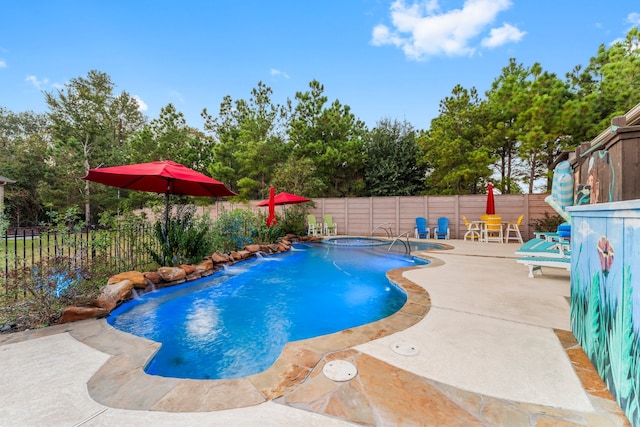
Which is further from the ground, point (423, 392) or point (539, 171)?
point (539, 171)

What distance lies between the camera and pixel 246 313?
12.7ft

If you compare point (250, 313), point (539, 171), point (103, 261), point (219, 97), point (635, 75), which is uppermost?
point (219, 97)

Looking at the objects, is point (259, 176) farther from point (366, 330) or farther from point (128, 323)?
point (366, 330)

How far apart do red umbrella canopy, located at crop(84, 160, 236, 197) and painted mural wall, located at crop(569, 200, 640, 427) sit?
5.06 meters

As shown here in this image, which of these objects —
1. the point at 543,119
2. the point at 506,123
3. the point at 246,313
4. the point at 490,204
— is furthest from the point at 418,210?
the point at 246,313

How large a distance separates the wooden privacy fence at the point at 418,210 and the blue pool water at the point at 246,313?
18.0 ft

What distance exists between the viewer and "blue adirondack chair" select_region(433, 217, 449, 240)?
37.9 feet

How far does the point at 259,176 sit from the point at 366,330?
17.3 metres

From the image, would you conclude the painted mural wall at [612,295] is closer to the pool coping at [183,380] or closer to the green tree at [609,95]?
the pool coping at [183,380]

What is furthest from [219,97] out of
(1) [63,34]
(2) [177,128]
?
(1) [63,34]

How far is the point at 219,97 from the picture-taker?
2209cm

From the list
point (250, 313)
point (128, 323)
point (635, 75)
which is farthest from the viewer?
point (635, 75)

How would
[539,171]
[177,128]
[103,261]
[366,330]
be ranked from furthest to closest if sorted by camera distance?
[177,128] → [539,171] → [103,261] → [366,330]

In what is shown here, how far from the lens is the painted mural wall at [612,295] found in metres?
1.36
